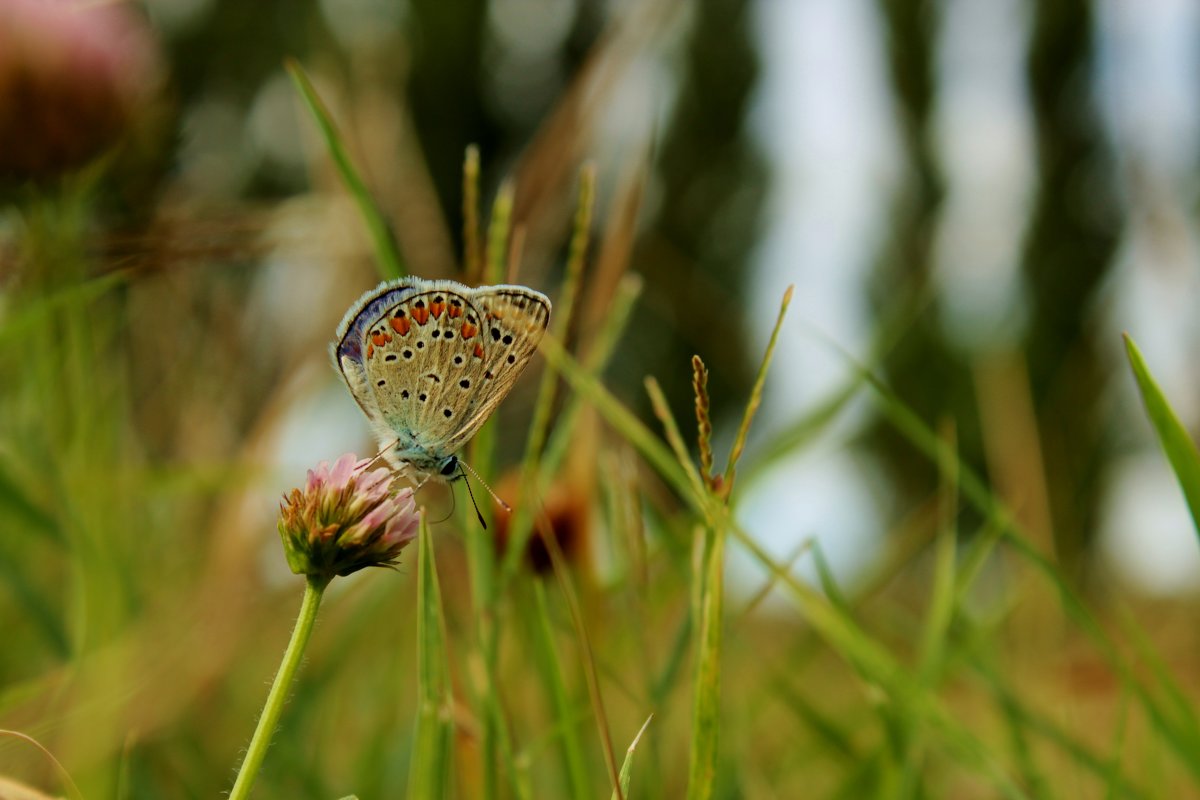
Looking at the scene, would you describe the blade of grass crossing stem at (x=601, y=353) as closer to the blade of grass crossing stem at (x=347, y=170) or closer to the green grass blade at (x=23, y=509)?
the blade of grass crossing stem at (x=347, y=170)

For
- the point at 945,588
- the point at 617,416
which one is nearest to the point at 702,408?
the point at 617,416

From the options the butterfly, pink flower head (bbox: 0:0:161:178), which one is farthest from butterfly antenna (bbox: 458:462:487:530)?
pink flower head (bbox: 0:0:161:178)

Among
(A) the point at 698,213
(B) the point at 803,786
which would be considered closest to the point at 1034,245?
(A) the point at 698,213

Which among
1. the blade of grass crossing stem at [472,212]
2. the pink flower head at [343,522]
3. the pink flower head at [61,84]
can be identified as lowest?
the pink flower head at [343,522]

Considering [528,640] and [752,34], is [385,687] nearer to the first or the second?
[528,640]

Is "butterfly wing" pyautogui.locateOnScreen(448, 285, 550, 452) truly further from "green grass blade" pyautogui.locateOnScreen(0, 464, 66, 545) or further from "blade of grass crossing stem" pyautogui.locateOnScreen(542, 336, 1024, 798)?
"green grass blade" pyautogui.locateOnScreen(0, 464, 66, 545)

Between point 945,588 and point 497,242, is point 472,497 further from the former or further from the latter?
point 945,588

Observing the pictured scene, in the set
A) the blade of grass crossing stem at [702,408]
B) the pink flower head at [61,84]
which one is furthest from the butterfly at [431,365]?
the pink flower head at [61,84]
